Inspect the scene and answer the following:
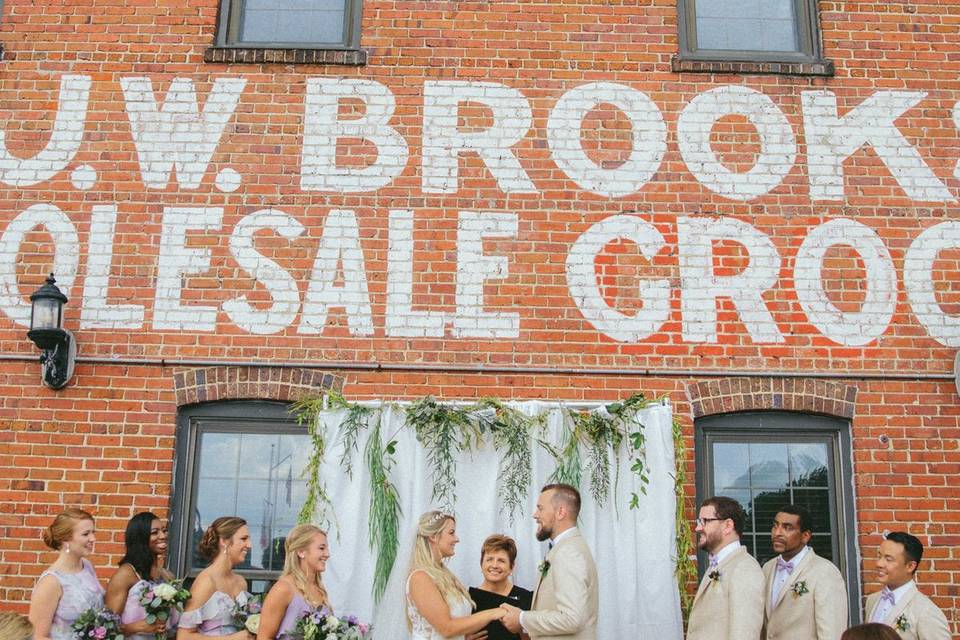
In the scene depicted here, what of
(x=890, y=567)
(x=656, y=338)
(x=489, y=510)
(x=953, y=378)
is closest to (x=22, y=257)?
(x=489, y=510)

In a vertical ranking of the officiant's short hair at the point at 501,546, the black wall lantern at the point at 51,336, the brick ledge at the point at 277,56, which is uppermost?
the brick ledge at the point at 277,56

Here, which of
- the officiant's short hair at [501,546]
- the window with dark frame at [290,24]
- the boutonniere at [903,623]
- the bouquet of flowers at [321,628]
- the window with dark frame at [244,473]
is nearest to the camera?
the bouquet of flowers at [321,628]

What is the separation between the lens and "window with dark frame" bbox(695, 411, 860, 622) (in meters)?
7.73

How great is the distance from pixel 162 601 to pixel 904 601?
4.14 m

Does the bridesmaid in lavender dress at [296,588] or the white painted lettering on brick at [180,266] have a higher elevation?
the white painted lettering on brick at [180,266]

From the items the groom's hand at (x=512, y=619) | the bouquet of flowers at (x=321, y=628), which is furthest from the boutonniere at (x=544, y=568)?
the bouquet of flowers at (x=321, y=628)

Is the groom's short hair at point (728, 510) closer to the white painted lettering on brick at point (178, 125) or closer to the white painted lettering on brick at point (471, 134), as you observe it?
the white painted lettering on brick at point (471, 134)

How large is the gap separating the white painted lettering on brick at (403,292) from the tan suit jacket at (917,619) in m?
3.60

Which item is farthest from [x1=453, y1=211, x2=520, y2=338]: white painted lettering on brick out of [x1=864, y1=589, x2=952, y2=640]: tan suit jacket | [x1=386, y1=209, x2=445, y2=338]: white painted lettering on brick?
[x1=864, y1=589, x2=952, y2=640]: tan suit jacket

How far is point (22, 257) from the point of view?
7.95m

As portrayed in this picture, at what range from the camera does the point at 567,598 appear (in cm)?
572

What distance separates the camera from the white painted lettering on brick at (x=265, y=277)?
25.7ft

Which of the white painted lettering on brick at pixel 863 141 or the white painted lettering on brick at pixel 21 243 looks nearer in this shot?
the white painted lettering on brick at pixel 21 243

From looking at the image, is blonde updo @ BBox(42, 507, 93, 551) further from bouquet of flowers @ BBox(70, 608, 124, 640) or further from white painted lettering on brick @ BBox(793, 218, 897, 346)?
white painted lettering on brick @ BBox(793, 218, 897, 346)
